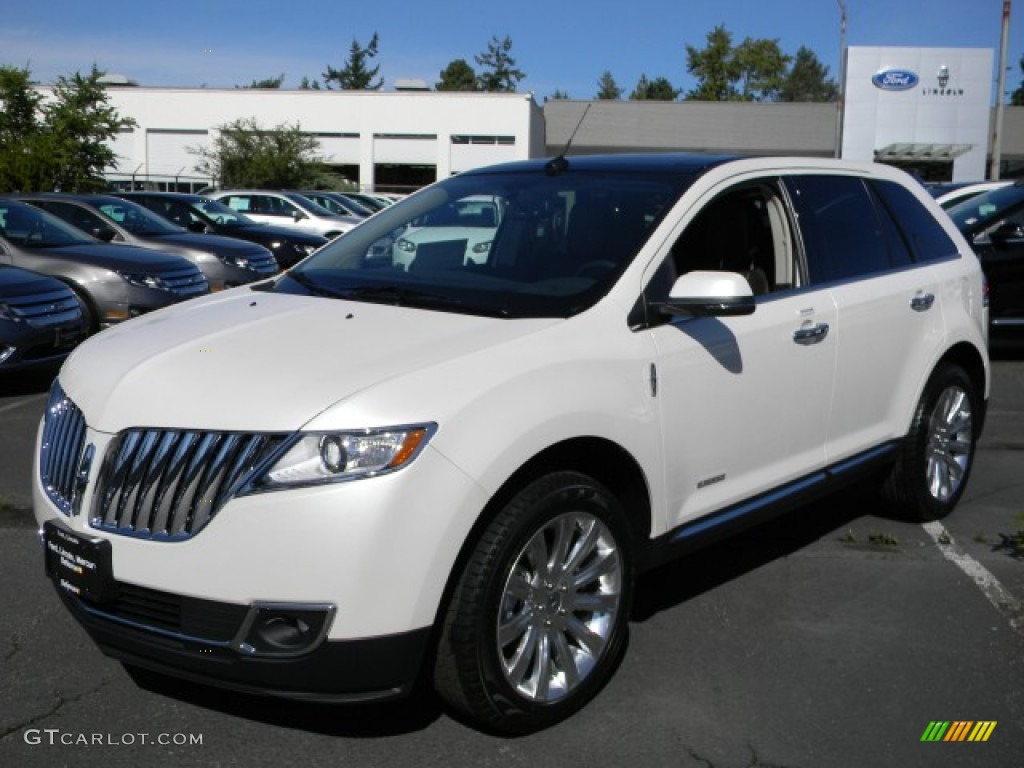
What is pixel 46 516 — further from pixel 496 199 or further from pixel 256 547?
pixel 496 199

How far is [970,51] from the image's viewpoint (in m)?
46.4

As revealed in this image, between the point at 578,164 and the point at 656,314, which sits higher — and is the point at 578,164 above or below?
above

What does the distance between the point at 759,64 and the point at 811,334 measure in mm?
84599

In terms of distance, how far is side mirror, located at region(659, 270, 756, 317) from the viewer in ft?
12.3

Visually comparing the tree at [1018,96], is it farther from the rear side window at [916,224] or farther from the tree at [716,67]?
the rear side window at [916,224]

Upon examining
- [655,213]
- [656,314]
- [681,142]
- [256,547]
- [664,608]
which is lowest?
[664,608]

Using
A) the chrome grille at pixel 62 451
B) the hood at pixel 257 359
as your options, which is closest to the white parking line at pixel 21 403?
the hood at pixel 257 359

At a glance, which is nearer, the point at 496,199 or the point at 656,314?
the point at 656,314

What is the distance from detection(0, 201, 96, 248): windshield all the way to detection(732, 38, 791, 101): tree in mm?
78751

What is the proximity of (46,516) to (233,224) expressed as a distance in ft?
51.0

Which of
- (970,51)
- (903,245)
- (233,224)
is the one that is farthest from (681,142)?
(903,245)

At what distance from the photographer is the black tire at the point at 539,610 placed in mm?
3164

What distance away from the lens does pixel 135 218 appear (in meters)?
14.3

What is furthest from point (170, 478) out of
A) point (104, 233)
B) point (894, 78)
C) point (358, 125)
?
point (358, 125)
